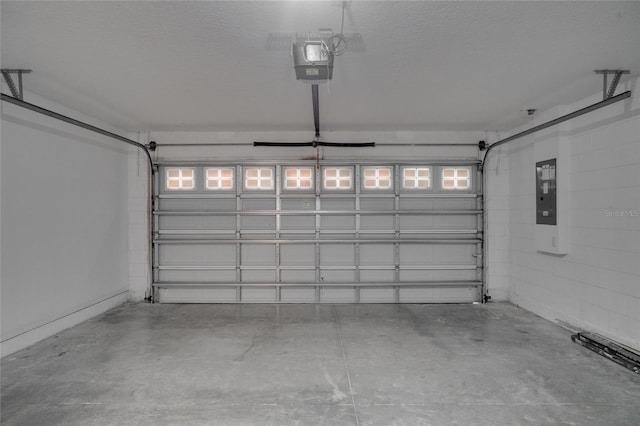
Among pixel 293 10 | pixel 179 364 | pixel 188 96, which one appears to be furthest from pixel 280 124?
pixel 179 364

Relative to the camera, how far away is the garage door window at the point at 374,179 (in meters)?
5.95

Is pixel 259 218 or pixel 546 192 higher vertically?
pixel 546 192

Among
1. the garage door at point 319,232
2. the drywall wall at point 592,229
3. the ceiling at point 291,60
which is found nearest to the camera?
the ceiling at point 291,60

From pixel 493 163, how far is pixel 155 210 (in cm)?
589

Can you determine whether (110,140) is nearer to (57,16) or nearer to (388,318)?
(57,16)

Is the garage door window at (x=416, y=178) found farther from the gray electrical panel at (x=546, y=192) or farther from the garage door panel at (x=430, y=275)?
the gray electrical panel at (x=546, y=192)

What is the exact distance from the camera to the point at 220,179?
5.98 m

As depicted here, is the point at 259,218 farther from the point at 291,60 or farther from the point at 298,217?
the point at 291,60

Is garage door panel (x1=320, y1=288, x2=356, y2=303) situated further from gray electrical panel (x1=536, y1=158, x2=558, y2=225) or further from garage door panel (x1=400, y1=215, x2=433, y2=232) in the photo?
gray electrical panel (x1=536, y1=158, x2=558, y2=225)

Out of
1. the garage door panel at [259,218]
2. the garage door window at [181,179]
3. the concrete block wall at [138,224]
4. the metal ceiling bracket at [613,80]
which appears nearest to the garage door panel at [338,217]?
the garage door panel at [259,218]

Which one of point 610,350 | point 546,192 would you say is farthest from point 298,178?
point 610,350

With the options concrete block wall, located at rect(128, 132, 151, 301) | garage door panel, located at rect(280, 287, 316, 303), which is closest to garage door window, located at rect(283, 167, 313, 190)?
garage door panel, located at rect(280, 287, 316, 303)

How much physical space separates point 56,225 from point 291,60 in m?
3.69

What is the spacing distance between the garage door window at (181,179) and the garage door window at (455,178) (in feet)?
14.3
